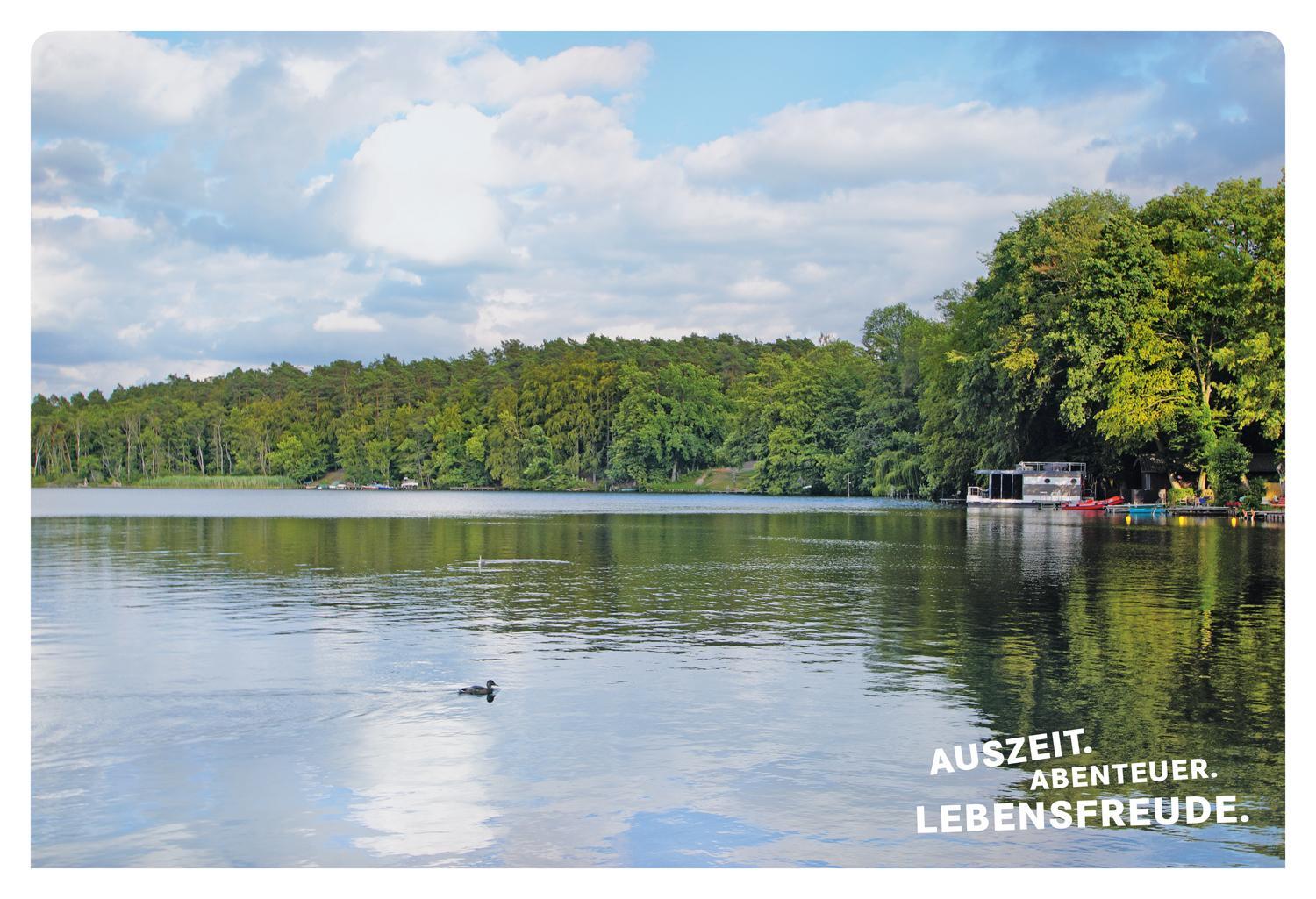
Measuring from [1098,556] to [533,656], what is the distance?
22.9m

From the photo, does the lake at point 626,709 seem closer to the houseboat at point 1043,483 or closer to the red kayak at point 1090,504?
the red kayak at point 1090,504

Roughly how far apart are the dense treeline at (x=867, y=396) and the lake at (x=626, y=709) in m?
28.6

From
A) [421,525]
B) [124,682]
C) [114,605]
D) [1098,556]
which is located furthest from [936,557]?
[421,525]

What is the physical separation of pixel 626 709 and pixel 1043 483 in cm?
6353

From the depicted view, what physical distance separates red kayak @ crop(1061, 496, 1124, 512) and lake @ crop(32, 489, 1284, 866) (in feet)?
129

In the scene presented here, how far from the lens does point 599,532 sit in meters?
50.3

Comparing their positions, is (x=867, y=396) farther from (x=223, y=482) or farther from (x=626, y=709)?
(x=626, y=709)

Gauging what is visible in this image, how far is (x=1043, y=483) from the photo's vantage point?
73.4 metres

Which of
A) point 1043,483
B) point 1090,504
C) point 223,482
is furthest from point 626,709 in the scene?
point 223,482

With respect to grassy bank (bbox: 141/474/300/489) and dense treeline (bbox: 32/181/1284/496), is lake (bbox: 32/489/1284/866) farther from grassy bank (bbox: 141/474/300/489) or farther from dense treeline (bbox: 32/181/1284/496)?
grassy bank (bbox: 141/474/300/489)

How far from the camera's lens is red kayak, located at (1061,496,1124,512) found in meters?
68.9

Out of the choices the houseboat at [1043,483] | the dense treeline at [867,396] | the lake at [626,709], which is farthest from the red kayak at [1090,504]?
the lake at [626,709]

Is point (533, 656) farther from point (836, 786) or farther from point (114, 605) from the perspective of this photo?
point (114, 605)

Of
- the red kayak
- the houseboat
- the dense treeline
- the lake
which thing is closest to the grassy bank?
the dense treeline
